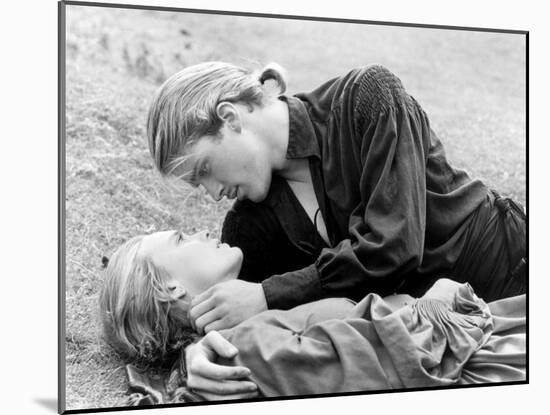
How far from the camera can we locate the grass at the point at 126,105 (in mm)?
3840

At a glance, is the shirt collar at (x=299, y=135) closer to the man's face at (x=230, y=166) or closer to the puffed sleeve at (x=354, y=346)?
the man's face at (x=230, y=166)

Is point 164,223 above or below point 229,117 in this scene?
below

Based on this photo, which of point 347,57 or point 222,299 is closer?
point 222,299

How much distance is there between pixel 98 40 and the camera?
12.7 feet

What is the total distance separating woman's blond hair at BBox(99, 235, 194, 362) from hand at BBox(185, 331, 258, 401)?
93mm

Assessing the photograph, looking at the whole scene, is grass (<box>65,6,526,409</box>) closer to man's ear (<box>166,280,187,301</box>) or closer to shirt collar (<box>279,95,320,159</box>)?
shirt collar (<box>279,95,320,159</box>)

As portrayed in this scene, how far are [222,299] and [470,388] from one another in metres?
1.17

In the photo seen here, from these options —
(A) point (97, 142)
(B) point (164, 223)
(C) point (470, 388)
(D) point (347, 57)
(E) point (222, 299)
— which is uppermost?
(D) point (347, 57)

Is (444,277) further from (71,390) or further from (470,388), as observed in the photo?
(71,390)

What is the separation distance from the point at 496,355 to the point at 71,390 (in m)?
1.81

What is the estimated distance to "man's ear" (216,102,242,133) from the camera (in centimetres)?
396

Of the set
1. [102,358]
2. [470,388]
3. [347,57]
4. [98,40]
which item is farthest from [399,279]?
[98,40]

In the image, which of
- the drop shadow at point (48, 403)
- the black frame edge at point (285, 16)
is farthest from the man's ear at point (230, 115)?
the drop shadow at point (48, 403)

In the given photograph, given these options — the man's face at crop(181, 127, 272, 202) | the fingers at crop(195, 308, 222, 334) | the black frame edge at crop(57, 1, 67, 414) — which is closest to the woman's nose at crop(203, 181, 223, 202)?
the man's face at crop(181, 127, 272, 202)
